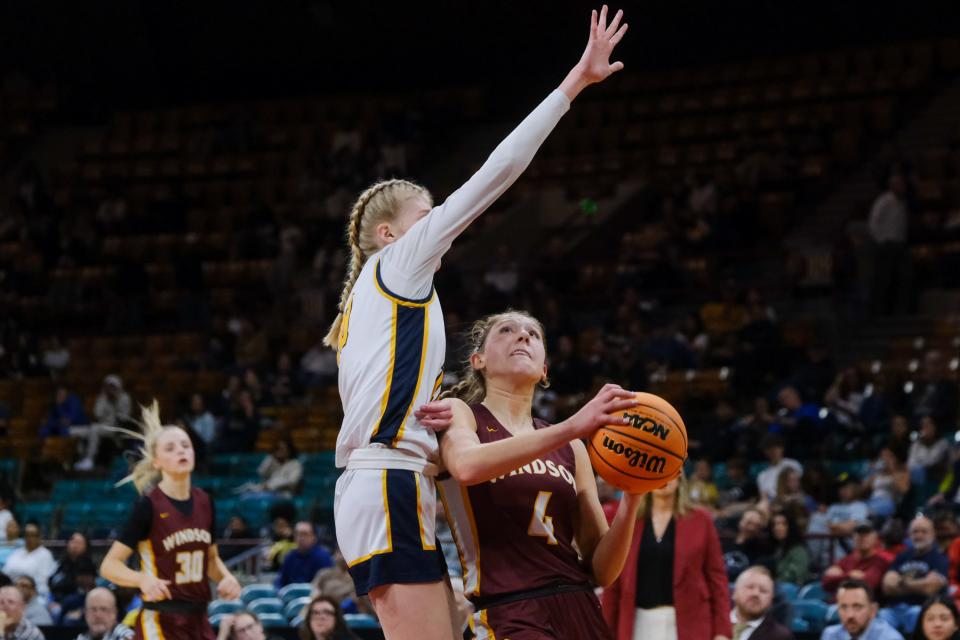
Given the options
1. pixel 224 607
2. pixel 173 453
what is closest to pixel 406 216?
pixel 173 453

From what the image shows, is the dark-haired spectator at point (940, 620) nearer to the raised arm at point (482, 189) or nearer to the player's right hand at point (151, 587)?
the player's right hand at point (151, 587)

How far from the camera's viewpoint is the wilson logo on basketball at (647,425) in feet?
13.9

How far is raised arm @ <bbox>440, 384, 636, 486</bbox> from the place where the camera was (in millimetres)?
4051

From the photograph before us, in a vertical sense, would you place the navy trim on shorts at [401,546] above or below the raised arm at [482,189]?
below

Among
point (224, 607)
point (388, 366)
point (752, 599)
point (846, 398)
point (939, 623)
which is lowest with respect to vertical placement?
point (939, 623)

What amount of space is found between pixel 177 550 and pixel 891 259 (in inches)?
416

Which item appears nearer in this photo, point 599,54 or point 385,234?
point 599,54

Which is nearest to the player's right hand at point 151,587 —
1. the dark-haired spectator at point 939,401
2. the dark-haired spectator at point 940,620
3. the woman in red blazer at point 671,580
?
the woman in red blazer at point 671,580

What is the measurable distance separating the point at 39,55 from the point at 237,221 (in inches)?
246

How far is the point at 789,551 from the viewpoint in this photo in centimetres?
1006

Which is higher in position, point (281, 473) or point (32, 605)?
point (281, 473)

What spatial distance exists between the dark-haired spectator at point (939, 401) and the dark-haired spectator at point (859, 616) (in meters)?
5.20

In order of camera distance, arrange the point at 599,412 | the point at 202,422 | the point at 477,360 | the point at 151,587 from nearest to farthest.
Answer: the point at 599,412, the point at 477,360, the point at 151,587, the point at 202,422

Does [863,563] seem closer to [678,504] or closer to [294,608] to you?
[678,504]
